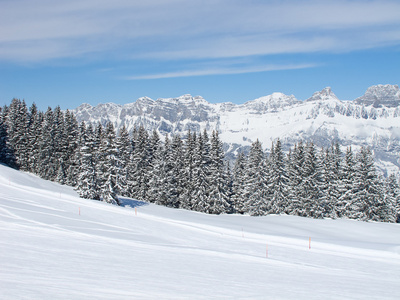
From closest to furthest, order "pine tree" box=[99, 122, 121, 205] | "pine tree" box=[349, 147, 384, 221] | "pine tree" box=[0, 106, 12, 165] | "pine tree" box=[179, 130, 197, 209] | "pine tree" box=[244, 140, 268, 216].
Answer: "pine tree" box=[99, 122, 121, 205] < "pine tree" box=[349, 147, 384, 221] < "pine tree" box=[244, 140, 268, 216] < "pine tree" box=[179, 130, 197, 209] < "pine tree" box=[0, 106, 12, 165]

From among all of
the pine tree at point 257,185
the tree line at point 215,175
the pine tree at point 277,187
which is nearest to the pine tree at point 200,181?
the tree line at point 215,175

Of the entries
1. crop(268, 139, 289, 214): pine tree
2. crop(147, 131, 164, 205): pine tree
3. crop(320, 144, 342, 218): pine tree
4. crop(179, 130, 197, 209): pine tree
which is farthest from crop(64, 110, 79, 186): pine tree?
crop(320, 144, 342, 218): pine tree

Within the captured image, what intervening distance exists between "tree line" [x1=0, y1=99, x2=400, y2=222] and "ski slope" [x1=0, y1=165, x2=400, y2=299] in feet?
55.4

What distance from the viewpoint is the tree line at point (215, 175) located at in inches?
2021

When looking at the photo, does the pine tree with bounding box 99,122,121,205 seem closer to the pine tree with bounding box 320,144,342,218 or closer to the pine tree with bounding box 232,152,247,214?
the pine tree with bounding box 232,152,247,214

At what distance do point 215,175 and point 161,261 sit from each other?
119ft

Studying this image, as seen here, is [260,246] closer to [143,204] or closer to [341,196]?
[143,204]

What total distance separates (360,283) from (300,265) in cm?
415

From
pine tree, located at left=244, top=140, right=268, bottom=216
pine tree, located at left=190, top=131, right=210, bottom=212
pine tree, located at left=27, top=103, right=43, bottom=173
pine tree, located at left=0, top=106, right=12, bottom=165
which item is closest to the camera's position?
pine tree, located at left=244, top=140, right=268, bottom=216

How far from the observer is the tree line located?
51.3m

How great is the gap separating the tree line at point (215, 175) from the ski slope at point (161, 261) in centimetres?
1688

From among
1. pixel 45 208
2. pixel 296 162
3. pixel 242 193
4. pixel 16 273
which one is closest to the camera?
pixel 16 273

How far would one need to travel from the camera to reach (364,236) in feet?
126

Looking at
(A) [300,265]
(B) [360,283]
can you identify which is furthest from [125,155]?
(B) [360,283]
